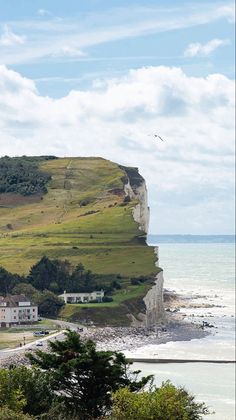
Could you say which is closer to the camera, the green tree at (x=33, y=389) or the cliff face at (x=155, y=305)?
the green tree at (x=33, y=389)

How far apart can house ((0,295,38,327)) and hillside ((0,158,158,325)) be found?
4.43m

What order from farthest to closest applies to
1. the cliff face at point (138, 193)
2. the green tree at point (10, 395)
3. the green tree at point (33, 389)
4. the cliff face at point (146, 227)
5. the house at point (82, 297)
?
the cliff face at point (138, 193) < the cliff face at point (146, 227) < the house at point (82, 297) < the green tree at point (33, 389) < the green tree at point (10, 395)

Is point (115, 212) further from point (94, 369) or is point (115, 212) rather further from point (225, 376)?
point (94, 369)

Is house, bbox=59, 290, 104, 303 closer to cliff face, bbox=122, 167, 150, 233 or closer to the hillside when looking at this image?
the hillside

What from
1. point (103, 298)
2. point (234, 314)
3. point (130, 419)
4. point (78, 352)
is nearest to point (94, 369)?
point (78, 352)

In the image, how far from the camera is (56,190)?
516 feet

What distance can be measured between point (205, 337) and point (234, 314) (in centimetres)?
2837

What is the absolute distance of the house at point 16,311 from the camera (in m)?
92.2

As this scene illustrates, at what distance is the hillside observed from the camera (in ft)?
346

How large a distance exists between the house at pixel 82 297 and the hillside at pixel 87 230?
2253 millimetres

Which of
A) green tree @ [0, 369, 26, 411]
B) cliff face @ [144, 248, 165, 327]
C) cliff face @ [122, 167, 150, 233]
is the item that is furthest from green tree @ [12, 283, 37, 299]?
green tree @ [0, 369, 26, 411]

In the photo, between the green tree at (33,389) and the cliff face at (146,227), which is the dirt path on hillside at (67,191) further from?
the green tree at (33,389)

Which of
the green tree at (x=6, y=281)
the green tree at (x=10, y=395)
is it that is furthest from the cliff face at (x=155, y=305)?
the green tree at (x=10, y=395)

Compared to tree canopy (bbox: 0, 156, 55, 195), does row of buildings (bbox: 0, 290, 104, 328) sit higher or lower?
lower
